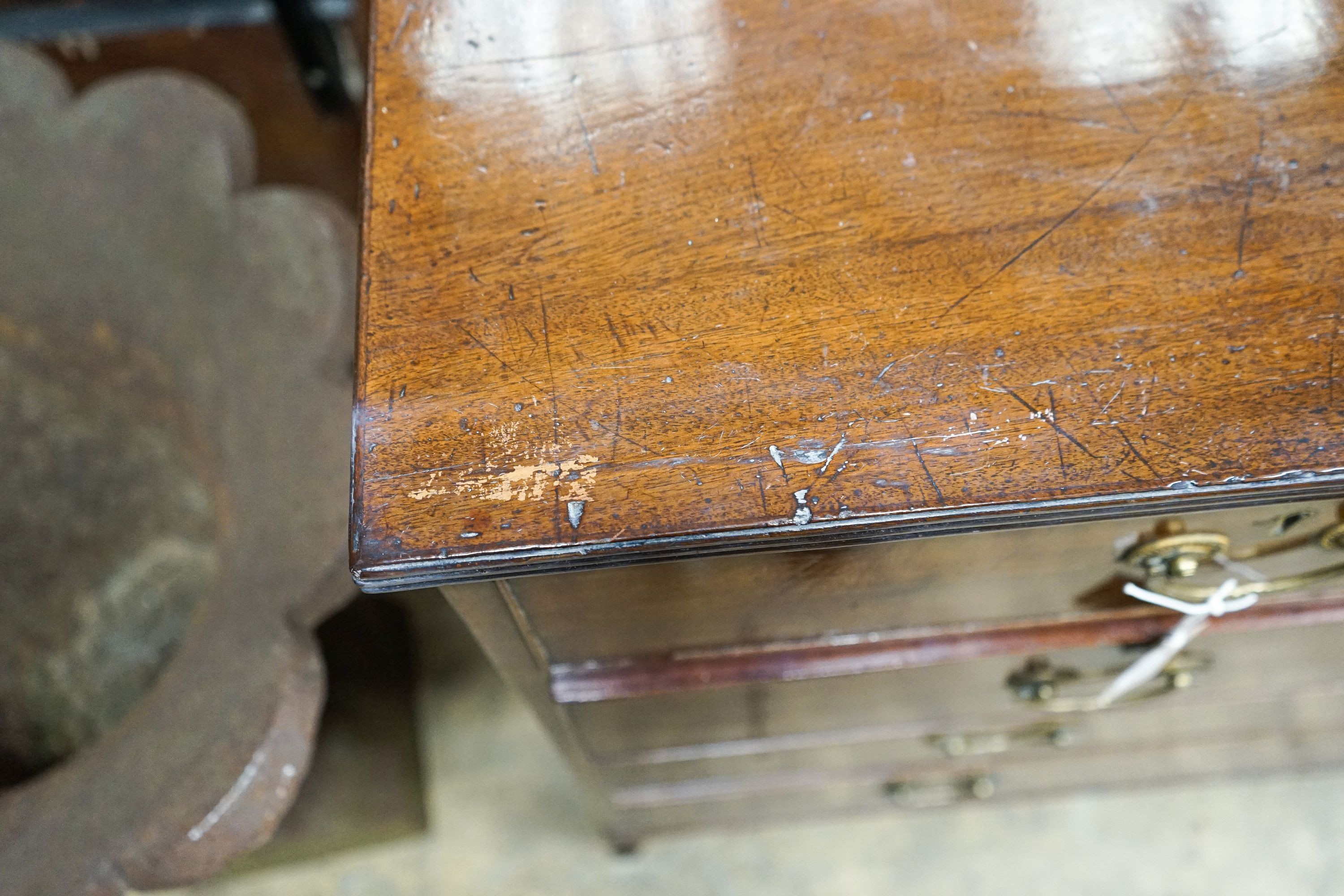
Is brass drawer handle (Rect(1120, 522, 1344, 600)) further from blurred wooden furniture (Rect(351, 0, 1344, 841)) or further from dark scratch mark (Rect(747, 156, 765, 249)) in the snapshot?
dark scratch mark (Rect(747, 156, 765, 249))

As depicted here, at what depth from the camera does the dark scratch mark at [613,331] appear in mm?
468

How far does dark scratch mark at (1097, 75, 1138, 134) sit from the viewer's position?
0.51 metres

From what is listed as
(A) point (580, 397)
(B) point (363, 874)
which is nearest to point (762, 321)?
(A) point (580, 397)

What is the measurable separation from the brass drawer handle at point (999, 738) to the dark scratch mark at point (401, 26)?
0.71 meters

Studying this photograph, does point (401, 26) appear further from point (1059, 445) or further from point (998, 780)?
point (998, 780)

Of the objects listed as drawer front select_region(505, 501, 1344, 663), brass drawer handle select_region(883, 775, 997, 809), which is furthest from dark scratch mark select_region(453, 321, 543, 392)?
brass drawer handle select_region(883, 775, 997, 809)

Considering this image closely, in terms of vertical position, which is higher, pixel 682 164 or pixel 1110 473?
pixel 682 164

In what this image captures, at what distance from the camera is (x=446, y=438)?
0.45 m

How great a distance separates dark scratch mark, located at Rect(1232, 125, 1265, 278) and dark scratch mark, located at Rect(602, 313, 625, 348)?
0.30 metres

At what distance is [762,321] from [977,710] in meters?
0.50

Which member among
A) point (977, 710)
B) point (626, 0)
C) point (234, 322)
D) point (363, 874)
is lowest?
point (363, 874)

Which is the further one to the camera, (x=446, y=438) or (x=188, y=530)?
(x=188, y=530)

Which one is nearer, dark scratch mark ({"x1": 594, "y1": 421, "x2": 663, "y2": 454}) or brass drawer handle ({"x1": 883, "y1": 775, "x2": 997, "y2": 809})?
dark scratch mark ({"x1": 594, "y1": 421, "x2": 663, "y2": 454})

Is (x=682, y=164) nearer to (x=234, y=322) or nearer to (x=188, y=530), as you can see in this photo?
(x=234, y=322)
